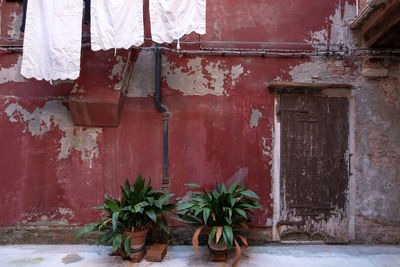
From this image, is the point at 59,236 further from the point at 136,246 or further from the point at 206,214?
A: the point at 206,214

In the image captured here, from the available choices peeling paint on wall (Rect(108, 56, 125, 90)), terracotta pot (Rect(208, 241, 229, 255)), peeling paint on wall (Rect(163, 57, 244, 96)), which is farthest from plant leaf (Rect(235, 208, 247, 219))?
peeling paint on wall (Rect(108, 56, 125, 90))

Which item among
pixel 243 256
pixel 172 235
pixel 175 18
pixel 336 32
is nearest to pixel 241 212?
pixel 243 256

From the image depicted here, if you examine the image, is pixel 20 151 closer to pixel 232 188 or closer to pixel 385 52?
pixel 232 188

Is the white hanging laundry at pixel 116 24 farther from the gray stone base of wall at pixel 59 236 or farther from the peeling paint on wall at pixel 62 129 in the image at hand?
the gray stone base of wall at pixel 59 236

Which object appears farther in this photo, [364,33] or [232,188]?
[364,33]

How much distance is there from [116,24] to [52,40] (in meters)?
0.85

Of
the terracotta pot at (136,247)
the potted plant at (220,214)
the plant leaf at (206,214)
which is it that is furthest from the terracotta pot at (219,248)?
the terracotta pot at (136,247)

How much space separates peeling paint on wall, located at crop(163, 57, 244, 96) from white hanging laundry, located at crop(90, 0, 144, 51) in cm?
83

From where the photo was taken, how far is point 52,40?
3.27m

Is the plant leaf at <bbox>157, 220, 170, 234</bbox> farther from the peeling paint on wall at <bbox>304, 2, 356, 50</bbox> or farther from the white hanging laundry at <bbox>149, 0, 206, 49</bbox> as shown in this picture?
the peeling paint on wall at <bbox>304, 2, 356, 50</bbox>

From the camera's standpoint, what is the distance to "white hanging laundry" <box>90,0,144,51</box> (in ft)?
10.6

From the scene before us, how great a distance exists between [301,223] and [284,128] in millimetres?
1455

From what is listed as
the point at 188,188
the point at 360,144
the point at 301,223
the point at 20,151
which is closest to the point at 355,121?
the point at 360,144

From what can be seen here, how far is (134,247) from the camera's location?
129 inches
